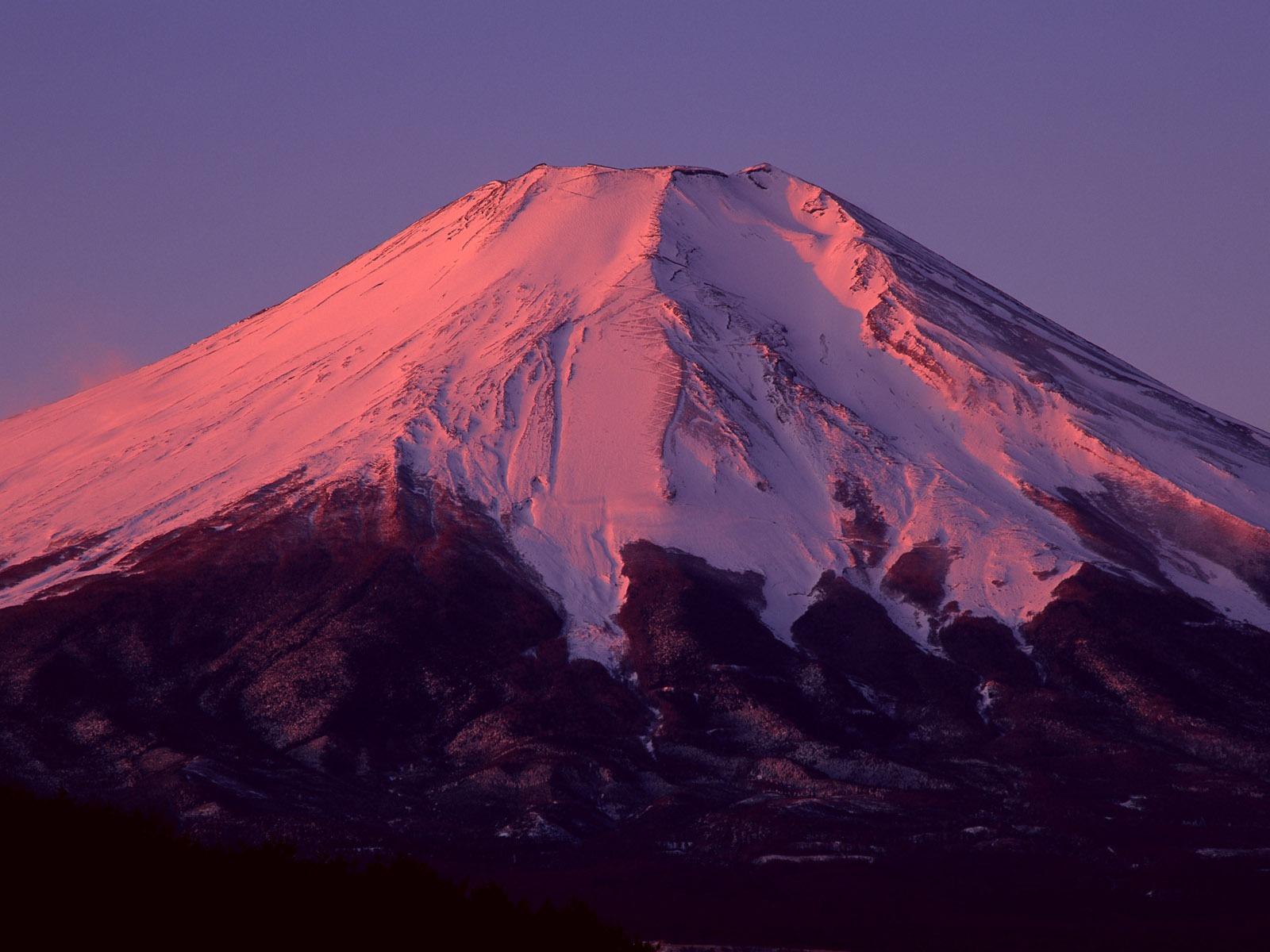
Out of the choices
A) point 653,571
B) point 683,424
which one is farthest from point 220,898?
point 683,424

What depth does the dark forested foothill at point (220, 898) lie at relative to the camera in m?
36.0

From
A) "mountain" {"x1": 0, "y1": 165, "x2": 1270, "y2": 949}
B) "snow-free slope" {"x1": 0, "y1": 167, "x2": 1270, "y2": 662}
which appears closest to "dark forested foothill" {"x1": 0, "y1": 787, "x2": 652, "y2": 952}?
"mountain" {"x1": 0, "y1": 165, "x2": 1270, "y2": 949}

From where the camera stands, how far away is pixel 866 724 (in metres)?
101

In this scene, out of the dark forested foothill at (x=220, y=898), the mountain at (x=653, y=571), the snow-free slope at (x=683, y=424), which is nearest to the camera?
the dark forested foothill at (x=220, y=898)

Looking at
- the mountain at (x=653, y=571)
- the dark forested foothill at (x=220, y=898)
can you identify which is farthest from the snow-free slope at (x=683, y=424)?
the dark forested foothill at (x=220, y=898)

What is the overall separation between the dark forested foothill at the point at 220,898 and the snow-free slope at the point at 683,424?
6420 cm

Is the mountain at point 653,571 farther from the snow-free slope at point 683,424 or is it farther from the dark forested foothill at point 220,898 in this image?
the dark forested foothill at point 220,898

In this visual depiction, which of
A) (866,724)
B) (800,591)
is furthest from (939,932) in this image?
(800,591)

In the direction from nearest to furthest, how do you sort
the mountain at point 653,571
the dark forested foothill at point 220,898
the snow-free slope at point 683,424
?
the dark forested foothill at point 220,898
the mountain at point 653,571
the snow-free slope at point 683,424

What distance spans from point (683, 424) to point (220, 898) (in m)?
95.6

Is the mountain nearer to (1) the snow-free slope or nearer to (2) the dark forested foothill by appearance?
(1) the snow-free slope

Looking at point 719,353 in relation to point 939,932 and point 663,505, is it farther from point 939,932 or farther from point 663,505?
point 939,932

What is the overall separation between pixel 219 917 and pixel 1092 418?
114617 millimetres

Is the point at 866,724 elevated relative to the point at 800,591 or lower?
lower
